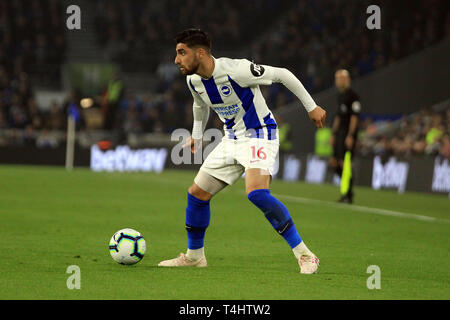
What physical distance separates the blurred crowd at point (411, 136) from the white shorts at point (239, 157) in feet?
37.4

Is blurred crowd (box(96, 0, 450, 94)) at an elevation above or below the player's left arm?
above

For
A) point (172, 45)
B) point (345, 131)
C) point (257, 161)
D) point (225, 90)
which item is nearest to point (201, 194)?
point (257, 161)

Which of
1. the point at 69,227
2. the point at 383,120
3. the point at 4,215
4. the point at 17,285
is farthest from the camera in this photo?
the point at 383,120

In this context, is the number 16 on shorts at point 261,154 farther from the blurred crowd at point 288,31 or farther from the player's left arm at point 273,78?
the blurred crowd at point 288,31

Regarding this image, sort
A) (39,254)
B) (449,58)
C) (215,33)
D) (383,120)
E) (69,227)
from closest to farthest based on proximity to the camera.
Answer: (39,254)
(69,227)
(449,58)
(383,120)
(215,33)

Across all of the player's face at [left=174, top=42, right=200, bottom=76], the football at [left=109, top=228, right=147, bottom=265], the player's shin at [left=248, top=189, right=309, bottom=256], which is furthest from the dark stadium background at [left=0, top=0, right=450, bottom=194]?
the player's face at [left=174, top=42, right=200, bottom=76]

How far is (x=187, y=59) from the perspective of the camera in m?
6.63

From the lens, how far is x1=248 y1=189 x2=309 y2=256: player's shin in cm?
658

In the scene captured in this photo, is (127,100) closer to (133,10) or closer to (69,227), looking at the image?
(133,10)

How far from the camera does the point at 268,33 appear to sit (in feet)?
115

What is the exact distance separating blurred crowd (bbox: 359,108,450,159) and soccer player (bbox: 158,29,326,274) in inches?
449

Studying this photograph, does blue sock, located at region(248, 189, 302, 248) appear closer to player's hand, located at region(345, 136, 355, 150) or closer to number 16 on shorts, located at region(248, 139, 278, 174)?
number 16 on shorts, located at region(248, 139, 278, 174)

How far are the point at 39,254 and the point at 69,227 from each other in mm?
2453

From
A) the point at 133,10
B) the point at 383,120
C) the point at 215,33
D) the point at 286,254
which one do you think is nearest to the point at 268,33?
the point at 215,33
